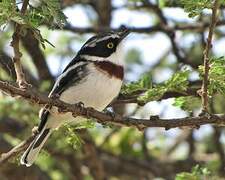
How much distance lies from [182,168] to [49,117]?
1961 mm

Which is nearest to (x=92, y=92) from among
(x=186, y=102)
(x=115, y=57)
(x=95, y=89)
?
(x=95, y=89)

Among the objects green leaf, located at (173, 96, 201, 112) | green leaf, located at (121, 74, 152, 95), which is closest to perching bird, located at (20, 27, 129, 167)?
green leaf, located at (121, 74, 152, 95)

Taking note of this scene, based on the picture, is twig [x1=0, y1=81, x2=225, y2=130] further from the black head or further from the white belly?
the black head

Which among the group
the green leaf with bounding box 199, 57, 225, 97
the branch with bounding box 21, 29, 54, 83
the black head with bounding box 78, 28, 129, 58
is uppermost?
the green leaf with bounding box 199, 57, 225, 97

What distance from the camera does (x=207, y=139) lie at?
6.34m

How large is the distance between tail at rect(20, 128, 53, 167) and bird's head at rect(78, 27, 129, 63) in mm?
541

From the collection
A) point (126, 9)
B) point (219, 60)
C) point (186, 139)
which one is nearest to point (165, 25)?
point (126, 9)

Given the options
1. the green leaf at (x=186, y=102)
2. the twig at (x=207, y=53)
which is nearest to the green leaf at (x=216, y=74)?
the twig at (x=207, y=53)

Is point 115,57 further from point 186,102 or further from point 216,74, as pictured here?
point 216,74

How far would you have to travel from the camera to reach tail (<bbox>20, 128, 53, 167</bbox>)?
12.0 feet

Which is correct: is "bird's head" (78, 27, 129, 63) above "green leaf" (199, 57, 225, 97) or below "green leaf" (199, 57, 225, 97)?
below

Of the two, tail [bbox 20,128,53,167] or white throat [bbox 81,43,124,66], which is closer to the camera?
Answer: tail [bbox 20,128,53,167]

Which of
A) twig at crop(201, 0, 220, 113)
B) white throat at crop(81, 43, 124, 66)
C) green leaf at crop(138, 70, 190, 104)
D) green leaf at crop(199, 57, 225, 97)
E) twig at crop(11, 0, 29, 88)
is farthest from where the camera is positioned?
white throat at crop(81, 43, 124, 66)

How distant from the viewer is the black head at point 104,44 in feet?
13.6
